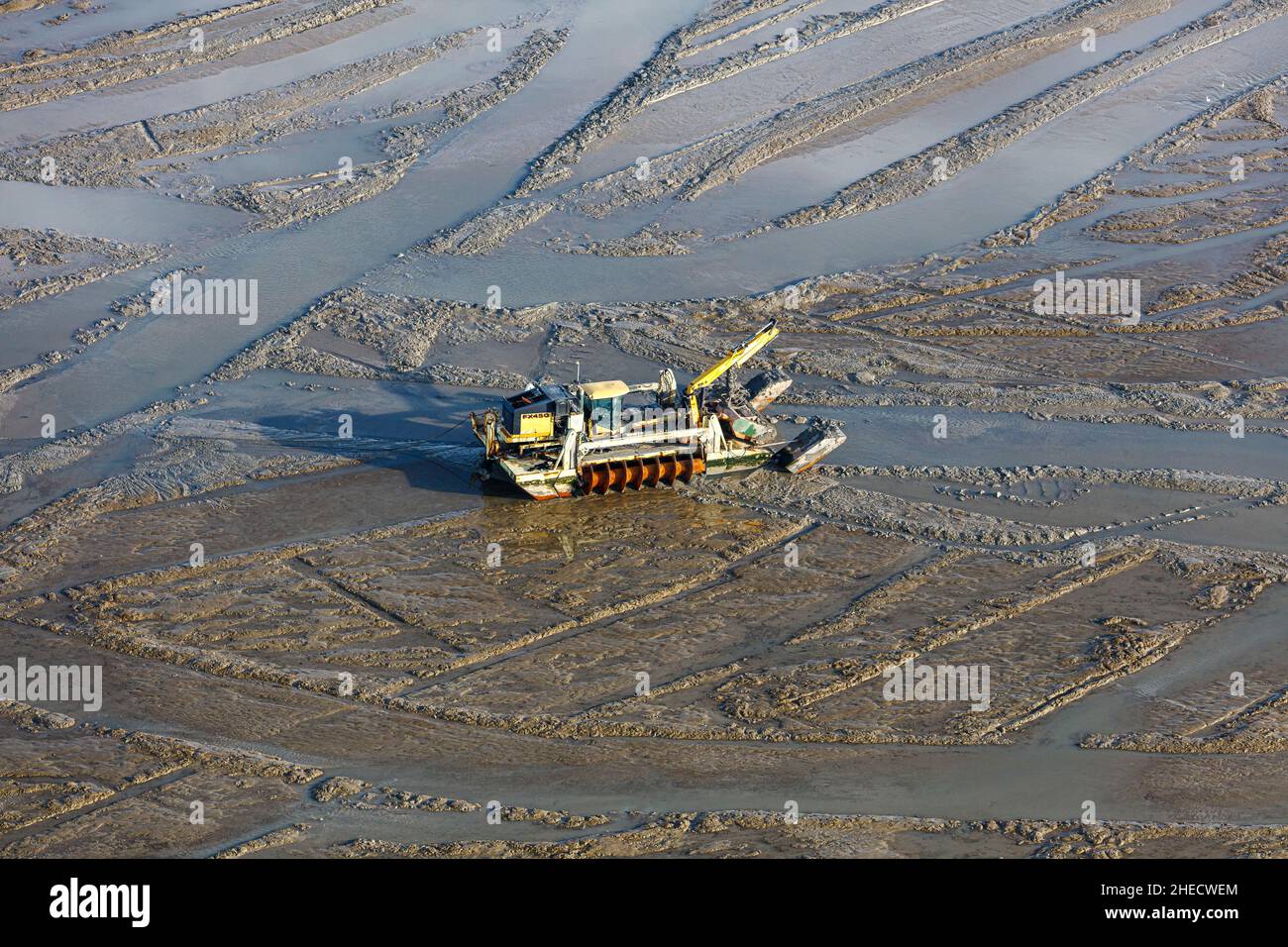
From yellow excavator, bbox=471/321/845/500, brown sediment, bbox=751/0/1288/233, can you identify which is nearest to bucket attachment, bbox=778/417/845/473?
yellow excavator, bbox=471/321/845/500

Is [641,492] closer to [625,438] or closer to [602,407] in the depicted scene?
[625,438]

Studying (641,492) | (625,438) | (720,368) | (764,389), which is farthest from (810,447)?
(625,438)

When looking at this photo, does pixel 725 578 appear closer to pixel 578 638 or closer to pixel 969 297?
pixel 578 638

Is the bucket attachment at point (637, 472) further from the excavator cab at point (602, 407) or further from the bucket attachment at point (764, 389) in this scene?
the bucket attachment at point (764, 389)

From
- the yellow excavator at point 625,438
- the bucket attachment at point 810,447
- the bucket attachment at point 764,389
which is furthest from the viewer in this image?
the bucket attachment at point 764,389

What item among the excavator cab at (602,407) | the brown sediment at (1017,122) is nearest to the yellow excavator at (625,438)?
the excavator cab at (602,407)

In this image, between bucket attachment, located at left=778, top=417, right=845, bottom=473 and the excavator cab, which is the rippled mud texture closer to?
bucket attachment, located at left=778, top=417, right=845, bottom=473
